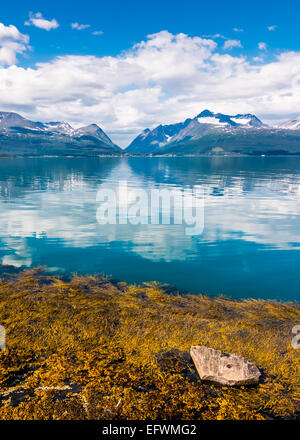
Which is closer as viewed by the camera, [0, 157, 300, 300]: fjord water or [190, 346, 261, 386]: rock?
[190, 346, 261, 386]: rock

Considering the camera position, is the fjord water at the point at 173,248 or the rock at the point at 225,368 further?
the fjord water at the point at 173,248

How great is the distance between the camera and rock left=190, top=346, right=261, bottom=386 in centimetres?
1063

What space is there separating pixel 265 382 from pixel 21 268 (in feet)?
70.4

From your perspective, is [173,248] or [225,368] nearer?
[225,368]

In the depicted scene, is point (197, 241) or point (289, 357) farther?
point (197, 241)

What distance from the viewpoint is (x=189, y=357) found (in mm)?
12344

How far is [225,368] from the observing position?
10930 mm

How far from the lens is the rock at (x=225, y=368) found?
1063cm

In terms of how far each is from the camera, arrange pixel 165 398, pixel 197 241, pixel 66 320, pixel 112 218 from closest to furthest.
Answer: pixel 165 398
pixel 66 320
pixel 197 241
pixel 112 218

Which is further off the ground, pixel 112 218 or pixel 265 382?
pixel 112 218

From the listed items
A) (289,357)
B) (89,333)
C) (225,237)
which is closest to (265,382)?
(289,357)

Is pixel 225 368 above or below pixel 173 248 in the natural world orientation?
below
